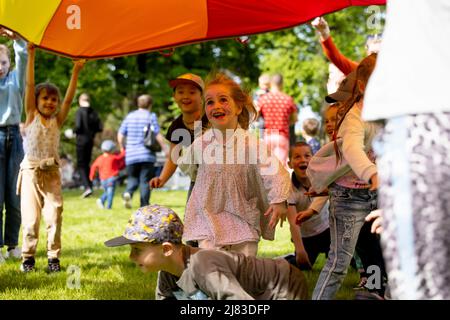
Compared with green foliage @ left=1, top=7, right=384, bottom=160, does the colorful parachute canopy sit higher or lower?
lower

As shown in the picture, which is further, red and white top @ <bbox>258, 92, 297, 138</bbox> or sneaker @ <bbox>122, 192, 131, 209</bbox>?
sneaker @ <bbox>122, 192, 131, 209</bbox>

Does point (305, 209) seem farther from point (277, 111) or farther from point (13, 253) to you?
point (277, 111)

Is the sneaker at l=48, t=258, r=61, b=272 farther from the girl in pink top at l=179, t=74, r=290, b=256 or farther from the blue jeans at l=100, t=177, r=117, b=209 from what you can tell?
the blue jeans at l=100, t=177, r=117, b=209

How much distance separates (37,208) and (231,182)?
7.12 feet

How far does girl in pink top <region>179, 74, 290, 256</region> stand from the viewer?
14.6 ft

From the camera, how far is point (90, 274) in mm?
5918

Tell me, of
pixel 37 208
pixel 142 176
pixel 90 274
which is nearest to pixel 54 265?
pixel 90 274

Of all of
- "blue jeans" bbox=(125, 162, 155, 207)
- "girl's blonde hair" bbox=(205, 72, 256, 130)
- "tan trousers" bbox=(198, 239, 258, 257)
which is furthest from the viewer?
"blue jeans" bbox=(125, 162, 155, 207)

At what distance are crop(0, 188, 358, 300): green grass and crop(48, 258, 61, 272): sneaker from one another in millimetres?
67

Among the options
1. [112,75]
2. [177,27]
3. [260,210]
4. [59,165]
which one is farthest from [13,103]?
[112,75]

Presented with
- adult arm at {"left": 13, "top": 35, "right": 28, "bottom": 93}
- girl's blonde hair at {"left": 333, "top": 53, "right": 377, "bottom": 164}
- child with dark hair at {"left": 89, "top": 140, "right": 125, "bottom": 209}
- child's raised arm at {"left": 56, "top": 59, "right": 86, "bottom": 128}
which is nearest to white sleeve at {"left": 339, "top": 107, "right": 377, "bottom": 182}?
girl's blonde hair at {"left": 333, "top": 53, "right": 377, "bottom": 164}

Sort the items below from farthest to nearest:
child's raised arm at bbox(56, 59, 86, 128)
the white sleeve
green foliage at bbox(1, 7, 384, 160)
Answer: green foliage at bbox(1, 7, 384, 160) < child's raised arm at bbox(56, 59, 86, 128) < the white sleeve
